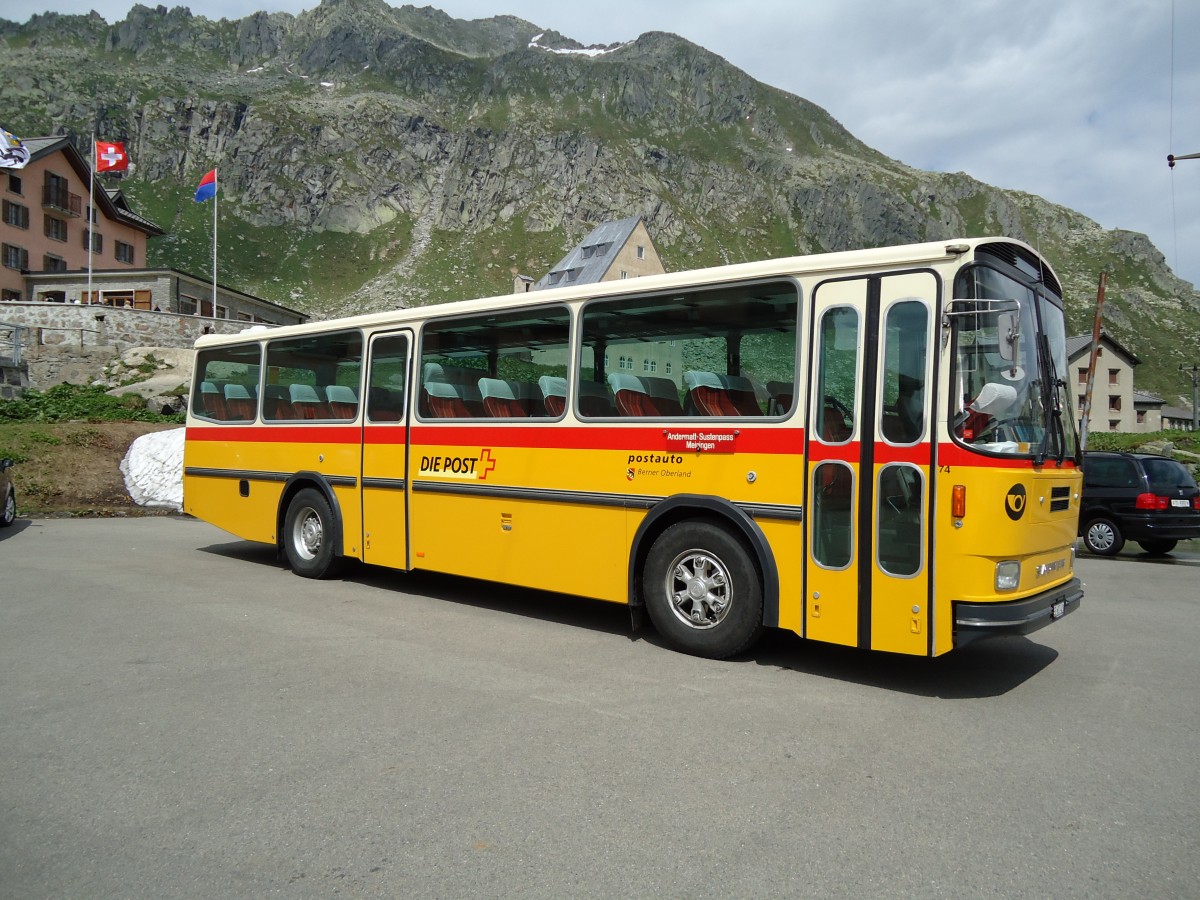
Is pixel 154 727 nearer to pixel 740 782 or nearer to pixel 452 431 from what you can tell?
pixel 740 782

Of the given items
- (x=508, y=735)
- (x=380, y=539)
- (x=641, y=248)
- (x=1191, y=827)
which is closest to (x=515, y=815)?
(x=508, y=735)

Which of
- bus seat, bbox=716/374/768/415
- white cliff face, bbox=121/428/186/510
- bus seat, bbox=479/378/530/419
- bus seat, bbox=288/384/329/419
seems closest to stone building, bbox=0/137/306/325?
white cliff face, bbox=121/428/186/510

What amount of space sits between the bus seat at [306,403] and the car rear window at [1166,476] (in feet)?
43.5

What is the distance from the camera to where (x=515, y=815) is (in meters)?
3.82

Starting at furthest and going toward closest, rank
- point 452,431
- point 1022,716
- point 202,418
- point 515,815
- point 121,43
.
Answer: point 121,43, point 202,418, point 452,431, point 1022,716, point 515,815

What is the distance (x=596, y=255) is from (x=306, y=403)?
254 ft

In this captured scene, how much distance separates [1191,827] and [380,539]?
740cm

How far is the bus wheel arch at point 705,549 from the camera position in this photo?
6.26m

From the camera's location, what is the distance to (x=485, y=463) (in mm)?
8289

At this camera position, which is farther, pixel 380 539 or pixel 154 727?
pixel 380 539

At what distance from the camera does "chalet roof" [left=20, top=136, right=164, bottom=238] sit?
54.3 metres

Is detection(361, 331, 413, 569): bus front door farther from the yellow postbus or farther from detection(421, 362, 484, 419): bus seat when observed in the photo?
detection(421, 362, 484, 419): bus seat

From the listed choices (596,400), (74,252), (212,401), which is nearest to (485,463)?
(596,400)

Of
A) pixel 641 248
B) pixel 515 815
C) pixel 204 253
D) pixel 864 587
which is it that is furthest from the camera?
pixel 204 253
